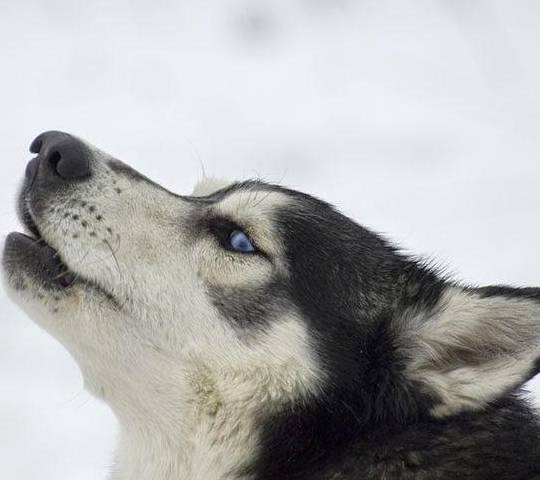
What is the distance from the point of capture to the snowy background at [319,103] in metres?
6.44

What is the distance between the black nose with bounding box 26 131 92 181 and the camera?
313 centimetres

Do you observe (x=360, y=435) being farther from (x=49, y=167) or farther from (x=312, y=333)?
(x=49, y=167)

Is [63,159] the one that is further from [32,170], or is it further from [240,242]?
[240,242]

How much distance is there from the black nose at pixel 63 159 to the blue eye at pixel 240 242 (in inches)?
19.0

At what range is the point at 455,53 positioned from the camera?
7902 millimetres

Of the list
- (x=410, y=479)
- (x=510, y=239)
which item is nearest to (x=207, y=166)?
(x=510, y=239)

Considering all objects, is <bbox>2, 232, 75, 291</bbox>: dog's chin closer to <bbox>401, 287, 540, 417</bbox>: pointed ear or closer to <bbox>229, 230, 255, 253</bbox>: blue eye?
<bbox>229, 230, 255, 253</bbox>: blue eye

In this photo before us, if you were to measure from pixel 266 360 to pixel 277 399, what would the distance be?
118mm

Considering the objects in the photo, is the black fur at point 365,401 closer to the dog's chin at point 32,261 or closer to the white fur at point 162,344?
the white fur at point 162,344

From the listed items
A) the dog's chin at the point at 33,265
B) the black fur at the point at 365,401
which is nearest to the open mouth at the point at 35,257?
the dog's chin at the point at 33,265

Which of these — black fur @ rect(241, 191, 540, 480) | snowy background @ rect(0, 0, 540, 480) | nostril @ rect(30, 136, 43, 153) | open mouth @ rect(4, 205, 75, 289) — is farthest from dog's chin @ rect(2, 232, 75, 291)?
snowy background @ rect(0, 0, 540, 480)

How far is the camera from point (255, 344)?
121 inches

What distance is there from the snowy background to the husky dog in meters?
2.38

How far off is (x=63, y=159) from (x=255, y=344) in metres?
0.80
